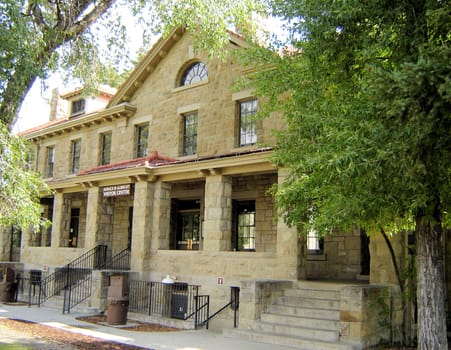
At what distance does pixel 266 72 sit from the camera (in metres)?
10.6

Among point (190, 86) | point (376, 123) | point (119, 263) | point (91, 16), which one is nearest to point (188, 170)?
point (190, 86)

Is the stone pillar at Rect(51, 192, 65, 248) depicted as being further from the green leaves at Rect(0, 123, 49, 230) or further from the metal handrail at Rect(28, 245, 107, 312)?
the green leaves at Rect(0, 123, 49, 230)

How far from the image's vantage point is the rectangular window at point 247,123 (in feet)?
53.7

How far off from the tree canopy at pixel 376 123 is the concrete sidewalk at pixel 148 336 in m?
3.21

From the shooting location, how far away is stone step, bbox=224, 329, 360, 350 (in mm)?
9781

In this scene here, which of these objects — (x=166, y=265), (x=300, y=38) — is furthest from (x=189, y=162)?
(x=300, y=38)

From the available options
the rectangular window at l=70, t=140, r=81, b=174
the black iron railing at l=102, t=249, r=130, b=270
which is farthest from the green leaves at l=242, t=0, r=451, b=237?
the rectangular window at l=70, t=140, r=81, b=174

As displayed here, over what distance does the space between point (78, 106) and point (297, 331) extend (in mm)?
18889

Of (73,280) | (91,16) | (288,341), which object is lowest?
(288,341)

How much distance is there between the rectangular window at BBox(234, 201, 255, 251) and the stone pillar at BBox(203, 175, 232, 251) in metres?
2.44

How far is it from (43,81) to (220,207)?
6.55m

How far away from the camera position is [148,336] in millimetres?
12008

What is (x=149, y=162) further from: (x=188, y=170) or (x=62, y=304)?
(x=62, y=304)

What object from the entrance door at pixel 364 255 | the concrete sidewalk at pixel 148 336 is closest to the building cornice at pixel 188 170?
the entrance door at pixel 364 255
